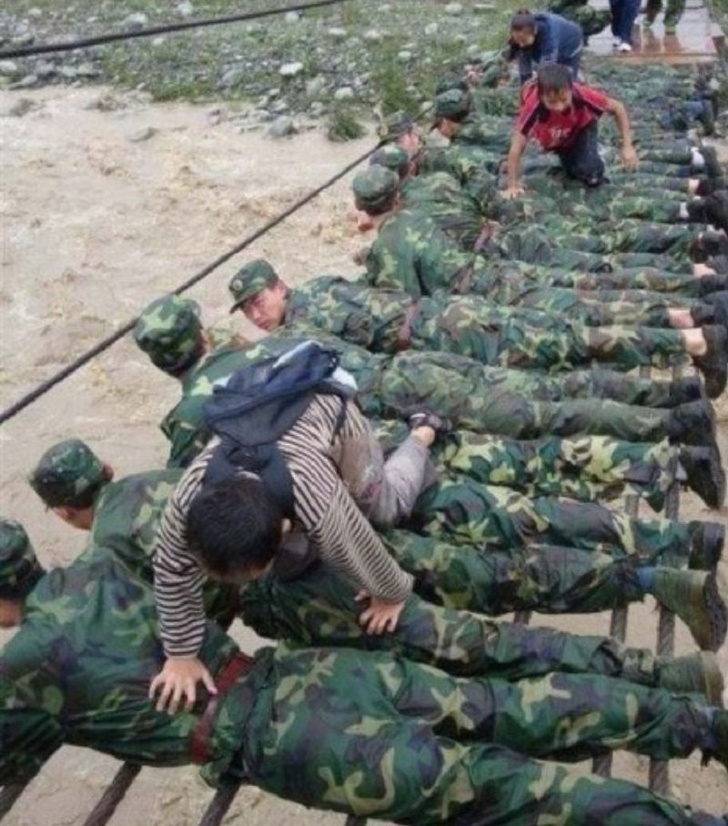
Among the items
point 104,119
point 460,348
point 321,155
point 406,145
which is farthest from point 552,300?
point 104,119

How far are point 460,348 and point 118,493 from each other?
157 cm

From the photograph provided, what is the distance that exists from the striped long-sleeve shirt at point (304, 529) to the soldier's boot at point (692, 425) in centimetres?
137

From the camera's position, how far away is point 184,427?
3.26m

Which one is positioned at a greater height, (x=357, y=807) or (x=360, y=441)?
(x=360, y=441)

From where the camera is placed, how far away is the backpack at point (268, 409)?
2.38m

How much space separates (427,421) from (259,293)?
82 cm

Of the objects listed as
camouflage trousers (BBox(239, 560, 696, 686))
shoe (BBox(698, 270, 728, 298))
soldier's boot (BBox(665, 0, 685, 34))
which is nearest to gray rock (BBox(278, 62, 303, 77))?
soldier's boot (BBox(665, 0, 685, 34))

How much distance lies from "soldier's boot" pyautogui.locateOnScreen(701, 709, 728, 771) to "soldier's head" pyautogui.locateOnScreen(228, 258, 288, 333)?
2003 millimetres

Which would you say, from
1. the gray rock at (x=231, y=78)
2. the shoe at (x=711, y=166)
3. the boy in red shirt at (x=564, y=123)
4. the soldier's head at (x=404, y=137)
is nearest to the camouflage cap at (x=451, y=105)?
the soldier's head at (x=404, y=137)

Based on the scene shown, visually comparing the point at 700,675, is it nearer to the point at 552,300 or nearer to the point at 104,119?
the point at 552,300

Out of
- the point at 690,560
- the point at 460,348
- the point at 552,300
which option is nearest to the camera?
the point at 690,560

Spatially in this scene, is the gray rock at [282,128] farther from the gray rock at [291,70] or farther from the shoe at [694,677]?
the shoe at [694,677]

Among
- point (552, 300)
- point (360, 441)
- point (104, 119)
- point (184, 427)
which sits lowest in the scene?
point (104, 119)

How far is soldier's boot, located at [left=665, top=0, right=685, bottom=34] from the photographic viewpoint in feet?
29.8
